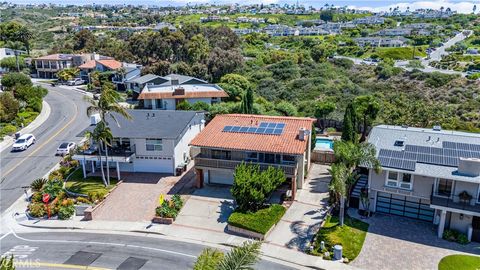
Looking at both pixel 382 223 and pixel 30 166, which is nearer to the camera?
pixel 382 223

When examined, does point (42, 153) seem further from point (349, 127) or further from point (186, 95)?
point (349, 127)

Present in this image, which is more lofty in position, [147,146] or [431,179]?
[431,179]

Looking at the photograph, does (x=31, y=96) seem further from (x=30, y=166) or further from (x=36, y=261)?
(x=36, y=261)

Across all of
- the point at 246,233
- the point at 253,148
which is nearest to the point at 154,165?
the point at 253,148

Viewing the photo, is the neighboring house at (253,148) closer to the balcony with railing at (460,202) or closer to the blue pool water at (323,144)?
the blue pool water at (323,144)

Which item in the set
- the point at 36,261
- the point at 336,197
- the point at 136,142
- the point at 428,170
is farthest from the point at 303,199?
the point at 36,261

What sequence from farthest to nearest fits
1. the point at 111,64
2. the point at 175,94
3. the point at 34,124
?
the point at 111,64 → the point at 175,94 → the point at 34,124

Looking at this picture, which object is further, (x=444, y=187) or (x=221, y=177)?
(x=221, y=177)
